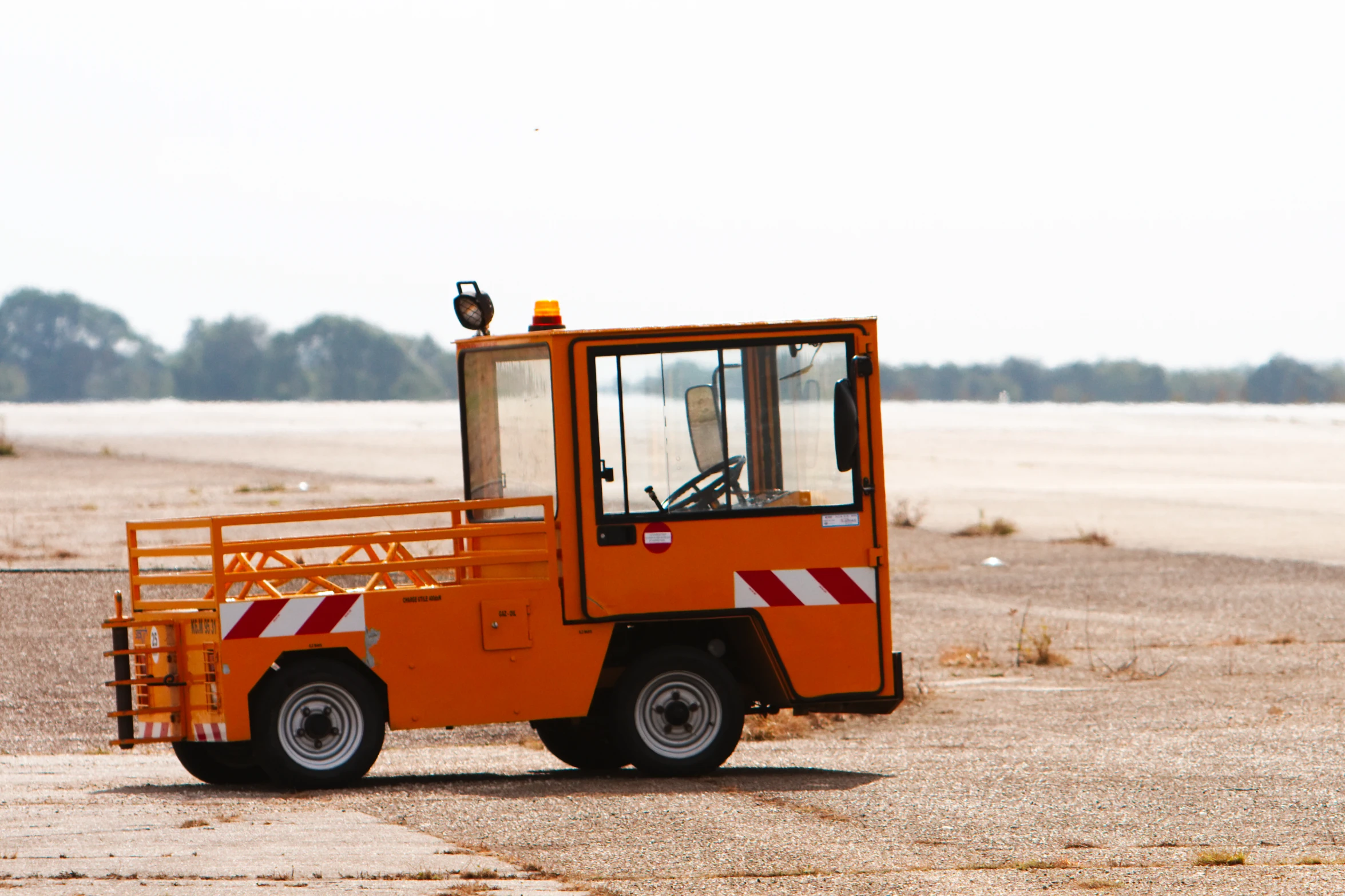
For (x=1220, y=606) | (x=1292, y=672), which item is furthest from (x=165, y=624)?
(x=1220, y=606)

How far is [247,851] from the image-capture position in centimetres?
739

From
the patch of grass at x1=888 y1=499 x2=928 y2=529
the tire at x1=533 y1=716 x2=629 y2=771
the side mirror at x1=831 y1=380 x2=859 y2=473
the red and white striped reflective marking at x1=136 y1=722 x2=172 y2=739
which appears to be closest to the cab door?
the side mirror at x1=831 y1=380 x2=859 y2=473

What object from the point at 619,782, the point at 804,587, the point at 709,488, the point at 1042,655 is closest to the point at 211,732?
the point at 619,782

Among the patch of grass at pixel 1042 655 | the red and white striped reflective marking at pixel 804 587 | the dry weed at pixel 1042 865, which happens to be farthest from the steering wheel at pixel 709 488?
the patch of grass at pixel 1042 655

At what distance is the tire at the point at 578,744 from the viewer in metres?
10.3

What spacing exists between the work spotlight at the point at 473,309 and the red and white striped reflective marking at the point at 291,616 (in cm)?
180

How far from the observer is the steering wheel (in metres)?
9.49

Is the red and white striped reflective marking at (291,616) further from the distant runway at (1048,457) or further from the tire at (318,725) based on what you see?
the distant runway at (1048,457)

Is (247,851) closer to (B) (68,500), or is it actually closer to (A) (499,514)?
(A) (499,514)

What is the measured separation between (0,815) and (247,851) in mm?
1857

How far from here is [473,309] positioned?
1012 cm

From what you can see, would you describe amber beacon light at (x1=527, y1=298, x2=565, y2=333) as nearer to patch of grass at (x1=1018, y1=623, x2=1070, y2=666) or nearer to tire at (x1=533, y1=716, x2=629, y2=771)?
tire at (x1=533, y1=716, x2=629, y2=771)

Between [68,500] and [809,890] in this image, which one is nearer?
[809,890]

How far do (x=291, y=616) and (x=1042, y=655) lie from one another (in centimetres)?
888
